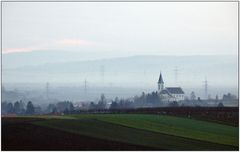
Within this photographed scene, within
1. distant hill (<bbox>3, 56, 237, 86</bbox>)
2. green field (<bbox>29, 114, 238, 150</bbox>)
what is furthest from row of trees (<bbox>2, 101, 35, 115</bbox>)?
distant hill (<bbox>3, 56, 237, 86</bbox>)

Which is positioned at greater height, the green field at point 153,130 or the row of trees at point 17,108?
the row of trees at point 17,108

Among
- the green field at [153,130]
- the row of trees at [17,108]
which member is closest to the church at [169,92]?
the green field at [153,130]

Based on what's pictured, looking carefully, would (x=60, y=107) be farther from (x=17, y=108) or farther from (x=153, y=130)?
(x=153, y=130)

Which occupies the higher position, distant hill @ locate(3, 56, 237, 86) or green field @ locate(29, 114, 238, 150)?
distant hill @ locate(3, 56, 237, 86)

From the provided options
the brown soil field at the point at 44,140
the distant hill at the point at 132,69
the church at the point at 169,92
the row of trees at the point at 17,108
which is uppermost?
the distant hill at the point at 132,69

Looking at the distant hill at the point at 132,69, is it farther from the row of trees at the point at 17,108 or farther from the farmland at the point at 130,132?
the farmland at the point at 130,132

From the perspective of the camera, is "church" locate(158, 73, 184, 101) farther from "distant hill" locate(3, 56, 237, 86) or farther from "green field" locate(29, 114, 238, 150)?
"green field" locate(29, 114, 238, 150)

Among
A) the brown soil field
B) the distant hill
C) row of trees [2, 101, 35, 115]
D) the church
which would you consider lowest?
the brown soil field
